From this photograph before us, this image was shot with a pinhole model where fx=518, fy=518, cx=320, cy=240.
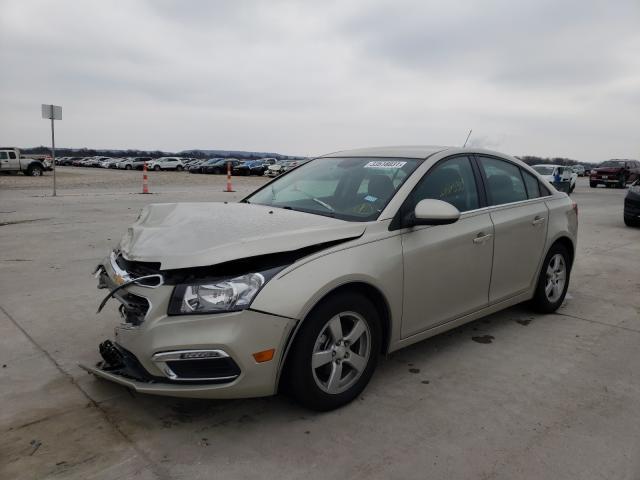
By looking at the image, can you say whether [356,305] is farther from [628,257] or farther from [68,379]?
[628,257]

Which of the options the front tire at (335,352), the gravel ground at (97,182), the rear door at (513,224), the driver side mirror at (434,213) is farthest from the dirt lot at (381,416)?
the gravel ground at (97,182)

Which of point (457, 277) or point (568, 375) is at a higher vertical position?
point (457, 277)

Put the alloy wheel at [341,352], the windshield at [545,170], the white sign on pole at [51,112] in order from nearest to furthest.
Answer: the alloy wheel at [341,352]
the white sign on pole at [51,112]
the windshield at [545,170]

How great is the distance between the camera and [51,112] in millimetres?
16625

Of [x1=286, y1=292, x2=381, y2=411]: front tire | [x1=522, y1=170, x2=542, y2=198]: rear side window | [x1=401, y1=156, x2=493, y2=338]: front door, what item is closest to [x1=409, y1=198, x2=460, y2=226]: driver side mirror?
[x1=401, y1=156, x2=493, y2=338]: front door

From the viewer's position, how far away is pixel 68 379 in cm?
340

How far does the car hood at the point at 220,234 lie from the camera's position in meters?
2.75

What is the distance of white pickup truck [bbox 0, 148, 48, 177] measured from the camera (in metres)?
33.6

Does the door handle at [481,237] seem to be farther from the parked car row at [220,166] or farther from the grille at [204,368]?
the parked car row at [220,166]

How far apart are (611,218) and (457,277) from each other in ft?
40.7

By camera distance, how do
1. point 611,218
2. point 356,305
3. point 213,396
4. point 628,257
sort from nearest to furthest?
point 213,396
point 356,305
point 628,257
point 611,218

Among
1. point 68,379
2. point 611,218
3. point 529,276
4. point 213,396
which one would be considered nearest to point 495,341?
point 529,276

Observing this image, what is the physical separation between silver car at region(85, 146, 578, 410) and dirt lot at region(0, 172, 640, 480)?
0.26 m

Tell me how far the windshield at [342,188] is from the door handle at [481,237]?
72 centimetres
